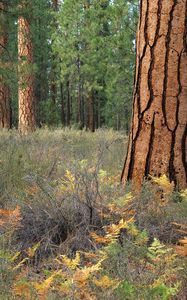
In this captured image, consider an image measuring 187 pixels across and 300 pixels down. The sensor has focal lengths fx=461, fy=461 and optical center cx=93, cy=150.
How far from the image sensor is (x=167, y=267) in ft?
7.55

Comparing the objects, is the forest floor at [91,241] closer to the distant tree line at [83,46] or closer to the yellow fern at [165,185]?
the yellow fern at [165,185]

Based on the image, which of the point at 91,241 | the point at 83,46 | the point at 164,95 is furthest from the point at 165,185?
the point at 83,46

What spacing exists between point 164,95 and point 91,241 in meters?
1.86

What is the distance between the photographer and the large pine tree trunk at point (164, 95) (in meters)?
4.29

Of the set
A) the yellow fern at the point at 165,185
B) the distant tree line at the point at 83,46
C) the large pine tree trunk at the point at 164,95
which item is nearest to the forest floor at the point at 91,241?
the yellow fern at the point at 165,185

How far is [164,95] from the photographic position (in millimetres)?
4305

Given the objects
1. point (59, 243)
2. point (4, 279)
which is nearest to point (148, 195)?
point (59, 243)

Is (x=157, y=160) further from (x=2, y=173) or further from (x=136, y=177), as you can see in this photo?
(x=2, y=173)

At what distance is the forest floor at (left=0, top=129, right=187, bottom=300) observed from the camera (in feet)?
6.93

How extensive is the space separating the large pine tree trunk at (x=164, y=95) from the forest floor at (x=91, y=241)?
296 millimetres

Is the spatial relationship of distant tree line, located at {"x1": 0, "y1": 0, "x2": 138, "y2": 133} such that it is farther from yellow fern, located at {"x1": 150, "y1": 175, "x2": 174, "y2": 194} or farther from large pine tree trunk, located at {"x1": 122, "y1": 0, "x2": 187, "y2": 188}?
yellow fern, located at {"x1": 150, "y1": 175, "x2": 174, "y2": 194}

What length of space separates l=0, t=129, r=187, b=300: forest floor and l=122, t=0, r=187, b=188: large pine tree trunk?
0.30 metres

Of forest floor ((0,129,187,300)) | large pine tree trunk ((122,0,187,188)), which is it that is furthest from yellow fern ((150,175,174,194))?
large pine tree trunk ((122,0,187,188))

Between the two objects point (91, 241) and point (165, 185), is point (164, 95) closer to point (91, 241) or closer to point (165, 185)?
point (165, 185)
